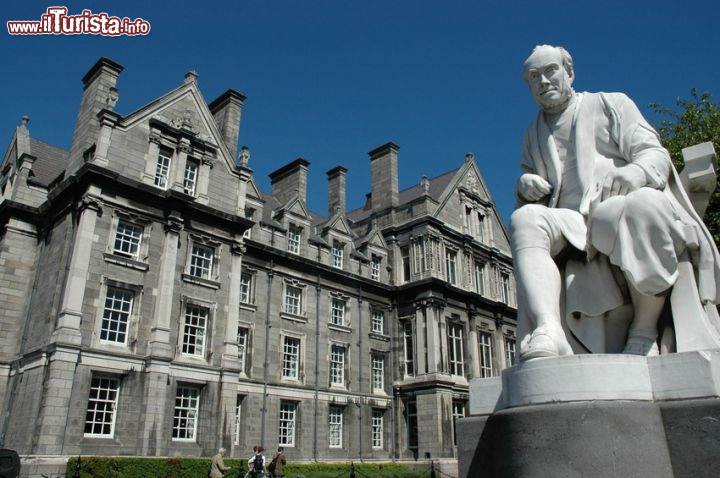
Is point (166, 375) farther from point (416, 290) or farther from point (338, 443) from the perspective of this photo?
point (416, 290)

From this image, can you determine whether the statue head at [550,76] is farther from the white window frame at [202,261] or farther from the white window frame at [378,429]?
the white window frame at [378,429]

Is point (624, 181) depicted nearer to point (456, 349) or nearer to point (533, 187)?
point (533, 187)

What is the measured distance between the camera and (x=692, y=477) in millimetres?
3055

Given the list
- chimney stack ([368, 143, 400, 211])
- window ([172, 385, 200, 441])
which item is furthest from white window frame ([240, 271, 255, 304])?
chimney stack ([368, 143, 400, 211])

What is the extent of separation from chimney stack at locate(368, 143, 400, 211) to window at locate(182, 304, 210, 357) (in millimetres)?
17687

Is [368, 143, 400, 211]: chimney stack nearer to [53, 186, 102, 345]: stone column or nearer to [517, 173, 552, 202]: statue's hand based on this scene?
[53, 186, 102, 345]: stone column

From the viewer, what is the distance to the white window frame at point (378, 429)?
1247 inches

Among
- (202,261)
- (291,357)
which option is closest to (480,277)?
(291,357)

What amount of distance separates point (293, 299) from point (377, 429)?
9083 millimetres

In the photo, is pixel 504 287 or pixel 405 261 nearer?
pixel 405 261

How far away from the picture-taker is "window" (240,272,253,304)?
2789 centimetres

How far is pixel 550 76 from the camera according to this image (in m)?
4.68

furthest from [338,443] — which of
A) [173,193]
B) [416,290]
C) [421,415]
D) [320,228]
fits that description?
[173,193]

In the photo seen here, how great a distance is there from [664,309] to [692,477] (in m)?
1.17
